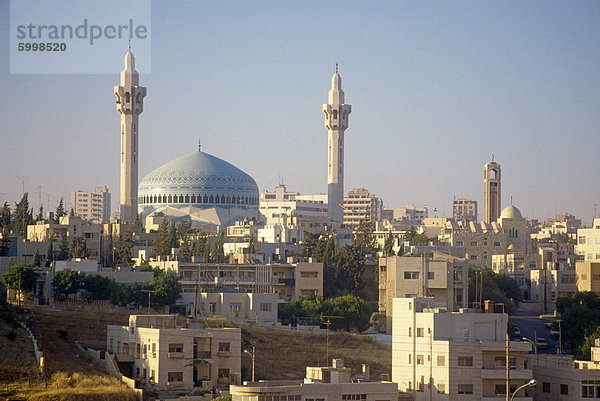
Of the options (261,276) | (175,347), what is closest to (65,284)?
(261,276)

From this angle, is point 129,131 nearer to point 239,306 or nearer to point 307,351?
point 239,306

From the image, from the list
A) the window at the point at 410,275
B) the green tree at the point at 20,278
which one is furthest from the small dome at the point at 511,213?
the green tree at the point at 20,278

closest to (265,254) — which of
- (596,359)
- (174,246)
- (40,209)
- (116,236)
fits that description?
(174,246)

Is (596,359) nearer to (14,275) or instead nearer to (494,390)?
(494,390)

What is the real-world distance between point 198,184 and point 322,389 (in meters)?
75.4

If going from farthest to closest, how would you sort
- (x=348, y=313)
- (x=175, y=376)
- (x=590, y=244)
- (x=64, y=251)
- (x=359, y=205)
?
1. (x=359, y=205)
2. (x=590, y=244)
3. (x=64, y=251)
4. (x=348, y=313)
5. (x=175, y=376)

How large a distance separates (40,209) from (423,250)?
27.8 metres

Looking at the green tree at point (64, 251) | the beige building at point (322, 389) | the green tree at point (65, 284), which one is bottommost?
the beige building at point (322, 389)

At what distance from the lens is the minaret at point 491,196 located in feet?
362

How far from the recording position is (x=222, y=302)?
59.8 metres

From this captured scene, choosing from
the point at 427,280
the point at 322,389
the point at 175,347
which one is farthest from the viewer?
the point at 427,280

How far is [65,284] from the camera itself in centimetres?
5922

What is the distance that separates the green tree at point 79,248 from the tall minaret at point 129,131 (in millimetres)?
23446

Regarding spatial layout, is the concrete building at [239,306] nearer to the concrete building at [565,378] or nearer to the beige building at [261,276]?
the beige building at [261,276]
